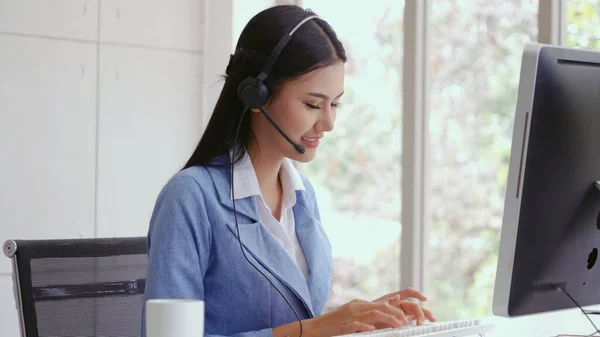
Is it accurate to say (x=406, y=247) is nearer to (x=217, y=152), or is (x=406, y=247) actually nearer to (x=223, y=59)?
(x=223, y=59)

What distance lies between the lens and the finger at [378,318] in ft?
4.79

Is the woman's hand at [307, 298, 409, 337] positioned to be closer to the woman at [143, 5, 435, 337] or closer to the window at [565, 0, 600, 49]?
the woman at [143, 5, 435, 337]

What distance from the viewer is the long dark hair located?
5.79ft

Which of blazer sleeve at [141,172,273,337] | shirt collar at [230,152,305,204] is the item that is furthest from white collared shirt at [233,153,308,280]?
blazer sleeve at [141,172,273,337]

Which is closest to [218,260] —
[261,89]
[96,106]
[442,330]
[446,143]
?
[261,89]

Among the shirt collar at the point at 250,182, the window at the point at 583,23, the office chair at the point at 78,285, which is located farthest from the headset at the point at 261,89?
the window at the point at 583,23

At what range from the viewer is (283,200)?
190 centimetres

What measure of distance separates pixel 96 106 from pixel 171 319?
8.61ft

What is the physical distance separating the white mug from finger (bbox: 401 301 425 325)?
2.05ft

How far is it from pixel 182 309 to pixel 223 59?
2.91m

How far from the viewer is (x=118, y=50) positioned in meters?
3.52

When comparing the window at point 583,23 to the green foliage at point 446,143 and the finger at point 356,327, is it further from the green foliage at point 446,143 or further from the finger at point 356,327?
the finger at point 356,327

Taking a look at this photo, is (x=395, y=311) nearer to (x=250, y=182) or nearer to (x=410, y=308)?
(x=410, y=308)

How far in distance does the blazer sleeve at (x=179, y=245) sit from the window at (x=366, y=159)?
6.04 ft
